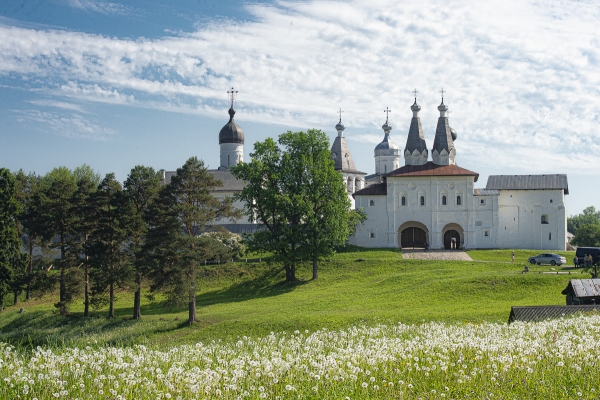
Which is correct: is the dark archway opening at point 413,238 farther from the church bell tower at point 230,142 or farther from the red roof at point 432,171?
the church bell tower at point 230,142

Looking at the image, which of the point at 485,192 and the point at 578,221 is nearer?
the point at 485,192

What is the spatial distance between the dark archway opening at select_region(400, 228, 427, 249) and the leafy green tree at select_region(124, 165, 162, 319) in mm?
27500

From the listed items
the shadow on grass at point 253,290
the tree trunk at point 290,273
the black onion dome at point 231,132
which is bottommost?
the shadow on grass at point 253,290

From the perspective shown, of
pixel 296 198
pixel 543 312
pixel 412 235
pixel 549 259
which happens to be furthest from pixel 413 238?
pixel 543 312

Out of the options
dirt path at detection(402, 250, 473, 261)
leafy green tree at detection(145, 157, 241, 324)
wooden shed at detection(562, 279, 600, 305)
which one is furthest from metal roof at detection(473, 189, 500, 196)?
wooden shed at detection(562, 279, 600, 305)

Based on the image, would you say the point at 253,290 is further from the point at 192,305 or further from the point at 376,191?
the point at 376,191

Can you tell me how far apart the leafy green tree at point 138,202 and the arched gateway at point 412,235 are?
2725 centimetres

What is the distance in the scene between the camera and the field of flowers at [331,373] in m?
10.1

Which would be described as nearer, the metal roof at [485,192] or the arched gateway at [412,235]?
the metal roof at [485,192]

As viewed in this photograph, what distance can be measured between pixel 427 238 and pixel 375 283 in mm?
16796

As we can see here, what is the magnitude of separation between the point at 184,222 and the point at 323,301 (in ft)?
29.3

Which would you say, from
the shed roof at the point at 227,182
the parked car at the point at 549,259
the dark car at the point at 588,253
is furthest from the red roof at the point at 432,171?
the shed roof at the point at 227,182

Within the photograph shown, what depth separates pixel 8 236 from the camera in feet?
135

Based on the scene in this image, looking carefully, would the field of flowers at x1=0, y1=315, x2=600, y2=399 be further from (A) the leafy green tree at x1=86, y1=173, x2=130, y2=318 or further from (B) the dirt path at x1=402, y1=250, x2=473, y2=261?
(B) the dirt path at x1=402, y1=250, x2=473, y2=261
